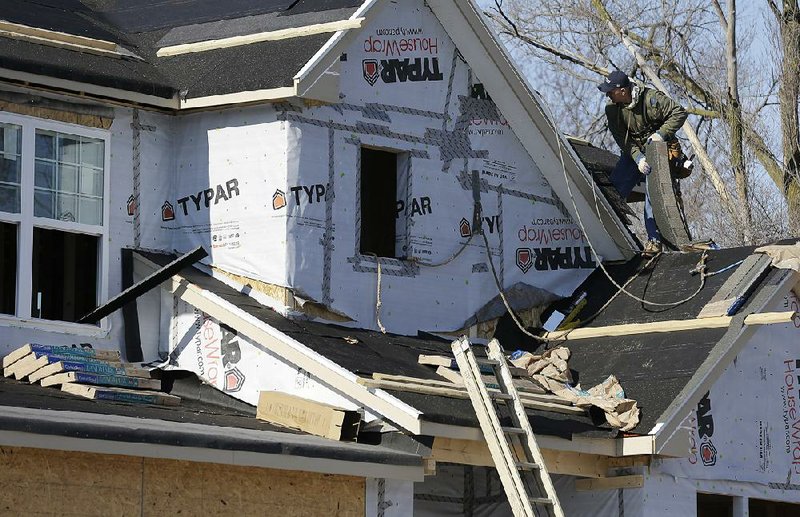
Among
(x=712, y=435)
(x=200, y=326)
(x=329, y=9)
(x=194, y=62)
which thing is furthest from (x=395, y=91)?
(x=712, y=435)

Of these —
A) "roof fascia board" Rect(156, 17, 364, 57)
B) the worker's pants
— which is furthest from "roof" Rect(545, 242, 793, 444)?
"roof fascia board" Rect(156, 17, 364, 57)

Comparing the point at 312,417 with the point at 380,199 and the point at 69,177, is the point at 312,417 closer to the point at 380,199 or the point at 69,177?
the point at 69,177

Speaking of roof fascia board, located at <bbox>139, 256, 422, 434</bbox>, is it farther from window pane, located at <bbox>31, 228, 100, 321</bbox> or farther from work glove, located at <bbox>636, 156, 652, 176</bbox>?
work glove, located at <bbox>636, 156, 652, 176</bbox>

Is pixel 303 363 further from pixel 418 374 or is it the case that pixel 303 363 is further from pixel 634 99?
pixel 634 99

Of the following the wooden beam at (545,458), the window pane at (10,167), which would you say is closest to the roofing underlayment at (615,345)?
the wooden beam at (545,458)

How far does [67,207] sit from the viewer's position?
48.3ft

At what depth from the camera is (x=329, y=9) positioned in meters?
16.1

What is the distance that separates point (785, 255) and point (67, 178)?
7354 millimetres

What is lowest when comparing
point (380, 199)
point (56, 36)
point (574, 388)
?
point (574, 388)

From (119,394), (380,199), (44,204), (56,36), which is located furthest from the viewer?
(380,199)

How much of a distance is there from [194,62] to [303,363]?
4.10m

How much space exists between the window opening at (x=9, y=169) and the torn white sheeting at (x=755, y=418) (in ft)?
22.1

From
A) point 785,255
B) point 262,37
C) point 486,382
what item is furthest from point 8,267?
point 785,255

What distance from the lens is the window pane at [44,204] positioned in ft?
47.4
